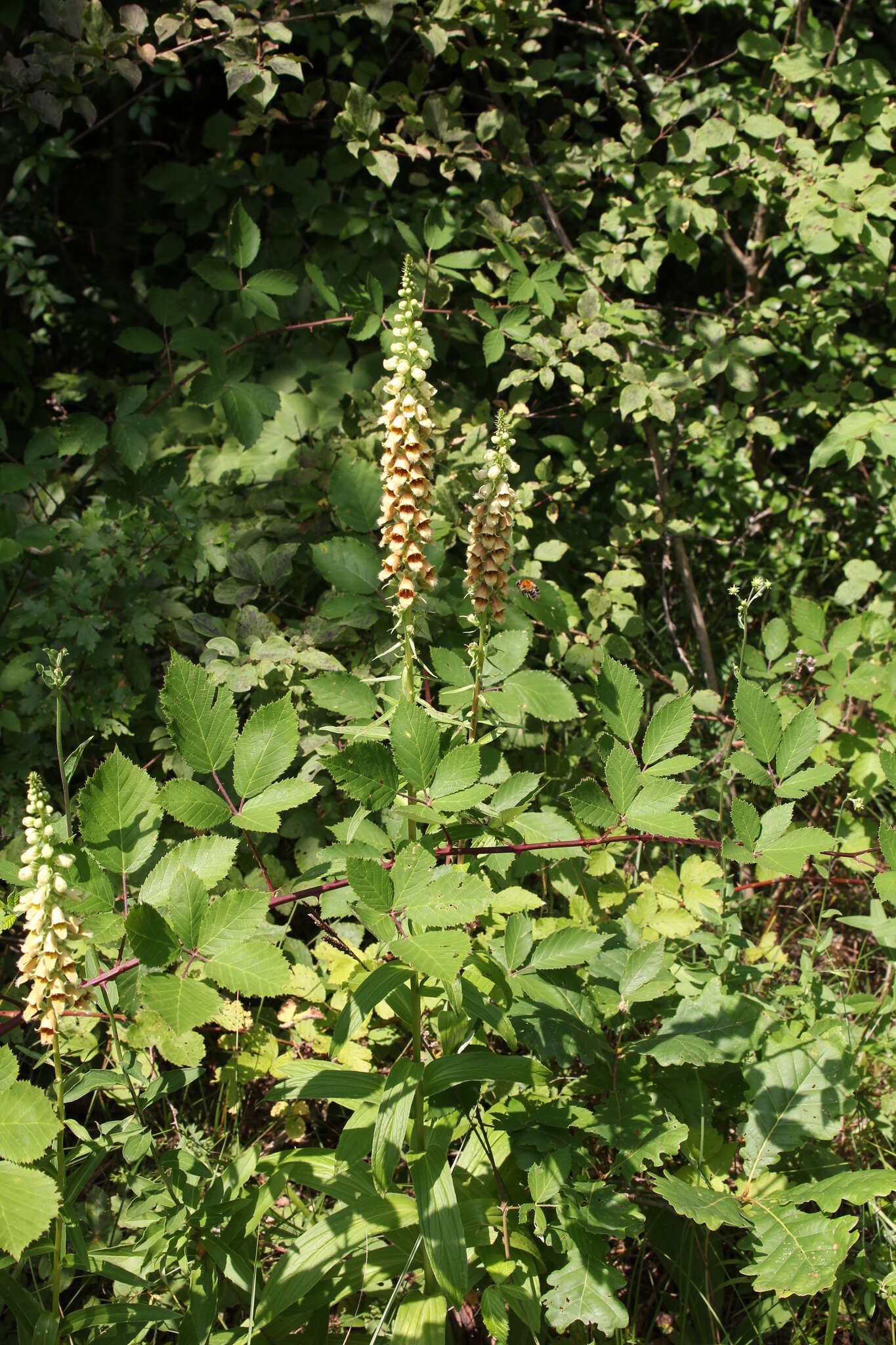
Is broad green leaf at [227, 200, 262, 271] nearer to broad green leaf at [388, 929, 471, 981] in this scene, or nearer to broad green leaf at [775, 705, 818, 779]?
A: broad green leaf at [775, 705, 818, 779]

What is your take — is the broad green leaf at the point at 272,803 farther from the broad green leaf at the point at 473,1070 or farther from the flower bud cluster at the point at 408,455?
the broad green leaf at the point at 473,1070

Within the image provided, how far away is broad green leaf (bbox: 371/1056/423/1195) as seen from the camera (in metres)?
1.67

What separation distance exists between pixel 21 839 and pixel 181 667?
102cm

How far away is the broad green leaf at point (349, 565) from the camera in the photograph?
199cm

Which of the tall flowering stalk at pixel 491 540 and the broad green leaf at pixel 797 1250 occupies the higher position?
the tall flowering stalk at pixel 491 540

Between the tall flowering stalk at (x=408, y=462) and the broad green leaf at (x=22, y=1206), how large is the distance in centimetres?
92

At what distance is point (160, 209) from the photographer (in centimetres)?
464

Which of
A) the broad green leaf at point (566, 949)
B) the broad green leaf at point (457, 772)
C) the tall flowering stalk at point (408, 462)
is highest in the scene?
the tall flowering stalk at point (408, 462)

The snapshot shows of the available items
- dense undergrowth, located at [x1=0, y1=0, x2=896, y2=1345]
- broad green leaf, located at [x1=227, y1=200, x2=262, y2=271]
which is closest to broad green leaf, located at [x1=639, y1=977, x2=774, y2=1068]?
dense undergrowth, located at [x1=0, y1=0, x2=896, y2=1345]

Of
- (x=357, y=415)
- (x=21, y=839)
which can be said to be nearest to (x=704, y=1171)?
(x=21, y=839)

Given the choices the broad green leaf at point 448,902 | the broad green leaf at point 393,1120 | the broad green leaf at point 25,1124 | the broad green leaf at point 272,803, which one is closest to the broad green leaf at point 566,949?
the broad green leaf at point 393,1120

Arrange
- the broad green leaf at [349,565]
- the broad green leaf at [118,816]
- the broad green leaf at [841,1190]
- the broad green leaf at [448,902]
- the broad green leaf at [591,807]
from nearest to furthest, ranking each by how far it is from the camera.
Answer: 1. the broad green leaf at [448,902]
2. the broad green leaf at [118,816]
3. the broad green leaf at [591,807]
4. the broad green leaf at [841,1190]
5. the broad green leaf at [349,565]

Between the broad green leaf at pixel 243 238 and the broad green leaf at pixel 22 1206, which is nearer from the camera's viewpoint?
the broad green leaf at pixel 22 1206

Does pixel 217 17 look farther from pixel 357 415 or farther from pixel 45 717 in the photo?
pixel 45 717
